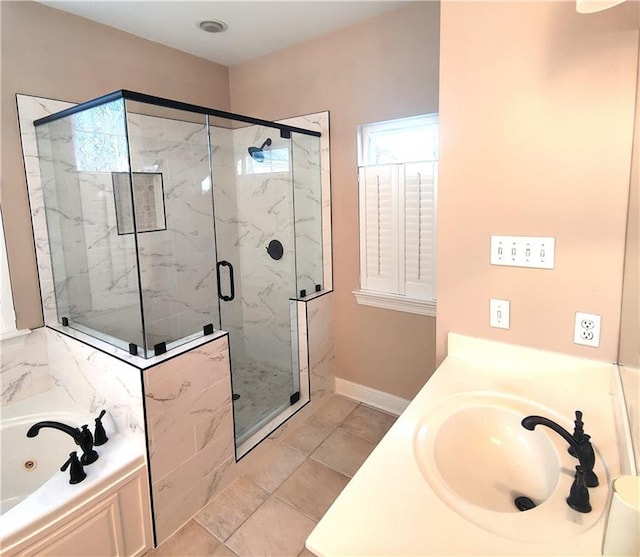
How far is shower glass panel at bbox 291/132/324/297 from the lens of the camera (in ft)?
9.39

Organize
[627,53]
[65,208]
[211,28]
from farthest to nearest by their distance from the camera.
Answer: [211,28], [65,208], [627,53]

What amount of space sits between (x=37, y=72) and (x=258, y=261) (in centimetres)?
182

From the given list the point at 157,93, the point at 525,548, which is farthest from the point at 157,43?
the point at 525,548

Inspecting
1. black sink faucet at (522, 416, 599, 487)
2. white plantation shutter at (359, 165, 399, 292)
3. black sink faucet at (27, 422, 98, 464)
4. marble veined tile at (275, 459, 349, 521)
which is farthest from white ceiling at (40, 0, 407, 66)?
marble veined tile at (275, 459, 349, 521)

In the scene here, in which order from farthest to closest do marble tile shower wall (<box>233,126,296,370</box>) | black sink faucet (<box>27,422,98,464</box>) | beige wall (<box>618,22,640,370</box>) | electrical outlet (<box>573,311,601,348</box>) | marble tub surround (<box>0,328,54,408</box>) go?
marble tile shower wall (<box>233,126,296,370</box>)
marble tub surround (<box>0,328,54,408</box>)
black sink faucet (<box>27,422,98,464</box>)
electrical outlet (<box>573,311,601,348</box>)
beige wall (<box>618,22,640,370</box>)

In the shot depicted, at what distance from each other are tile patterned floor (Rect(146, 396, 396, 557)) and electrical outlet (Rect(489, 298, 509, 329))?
1289 mm

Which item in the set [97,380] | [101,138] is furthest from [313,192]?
[97,380]

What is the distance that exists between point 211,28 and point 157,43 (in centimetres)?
45

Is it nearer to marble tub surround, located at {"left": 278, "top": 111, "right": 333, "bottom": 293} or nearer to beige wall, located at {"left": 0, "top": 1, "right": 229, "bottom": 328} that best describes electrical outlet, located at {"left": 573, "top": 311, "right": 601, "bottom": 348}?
marble tub surround, located at {"left": 278, "top": 111, "right": 333, "bottom": 293}

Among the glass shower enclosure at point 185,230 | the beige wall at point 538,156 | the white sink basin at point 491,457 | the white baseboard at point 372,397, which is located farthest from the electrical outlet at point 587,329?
the glass shower enclosure at point 185,230

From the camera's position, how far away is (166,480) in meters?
1.87

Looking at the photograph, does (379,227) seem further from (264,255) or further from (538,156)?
(538,156)

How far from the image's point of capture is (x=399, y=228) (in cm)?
259

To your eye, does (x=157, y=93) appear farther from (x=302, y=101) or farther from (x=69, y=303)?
(x=69, y=303)
